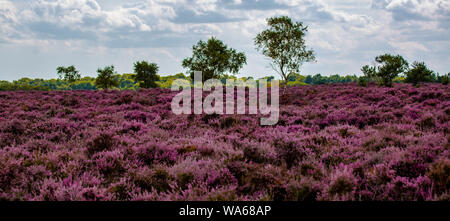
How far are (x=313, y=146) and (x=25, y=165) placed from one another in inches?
292

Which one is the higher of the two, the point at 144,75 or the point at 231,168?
the point at 144,75

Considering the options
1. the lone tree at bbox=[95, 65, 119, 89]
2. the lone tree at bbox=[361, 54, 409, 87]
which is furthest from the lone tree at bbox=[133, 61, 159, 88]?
the lone tree at bbox=[361, 54, 409, 87]

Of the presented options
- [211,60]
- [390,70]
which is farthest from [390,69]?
[211,60]

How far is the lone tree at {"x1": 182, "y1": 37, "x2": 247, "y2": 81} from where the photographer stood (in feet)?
159

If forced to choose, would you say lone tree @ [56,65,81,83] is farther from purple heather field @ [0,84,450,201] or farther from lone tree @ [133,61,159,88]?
purple heather field @ [0,84,450,201]

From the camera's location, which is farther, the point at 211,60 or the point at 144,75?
the point at 144,75

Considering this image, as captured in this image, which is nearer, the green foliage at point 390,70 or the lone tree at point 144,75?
the green foliage at point 390,70

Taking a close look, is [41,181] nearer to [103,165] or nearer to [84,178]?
[84,178]

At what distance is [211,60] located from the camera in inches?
1891

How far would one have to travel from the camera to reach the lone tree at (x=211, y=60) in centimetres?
4834

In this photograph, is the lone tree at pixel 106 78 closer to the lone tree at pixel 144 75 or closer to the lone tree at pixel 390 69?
the lone tree at pixel 144 75

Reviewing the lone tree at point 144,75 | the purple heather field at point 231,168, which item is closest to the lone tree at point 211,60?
the lone tree at point 144,75

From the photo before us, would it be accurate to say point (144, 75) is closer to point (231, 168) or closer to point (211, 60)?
point (211, 60)

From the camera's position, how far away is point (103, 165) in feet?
19.5
